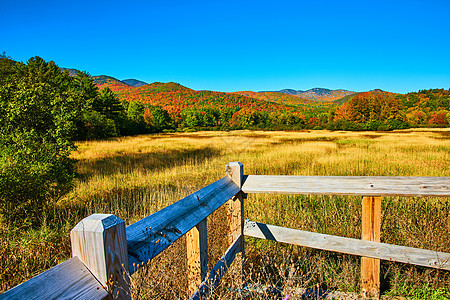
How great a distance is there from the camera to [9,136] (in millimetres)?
4996

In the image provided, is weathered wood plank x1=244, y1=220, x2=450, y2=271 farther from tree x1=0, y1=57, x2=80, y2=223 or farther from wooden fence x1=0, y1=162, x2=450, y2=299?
tree x1=0, y1=57, x2=80, y2=223

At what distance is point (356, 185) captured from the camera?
8.25 ft

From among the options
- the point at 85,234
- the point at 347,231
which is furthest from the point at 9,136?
the point at 347,231

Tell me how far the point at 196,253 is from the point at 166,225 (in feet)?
1.85

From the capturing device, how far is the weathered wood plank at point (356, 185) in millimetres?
2445

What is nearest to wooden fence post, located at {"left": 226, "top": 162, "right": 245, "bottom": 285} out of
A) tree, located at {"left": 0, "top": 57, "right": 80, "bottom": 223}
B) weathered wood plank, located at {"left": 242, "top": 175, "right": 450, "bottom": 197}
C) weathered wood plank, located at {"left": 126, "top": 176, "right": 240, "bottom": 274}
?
weathered wood plank, located at {"left": 242, "top": 175, "right": 450, "bottom": 197}

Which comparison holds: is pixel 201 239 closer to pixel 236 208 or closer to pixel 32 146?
pixel 236 208

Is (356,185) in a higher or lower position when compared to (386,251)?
higher

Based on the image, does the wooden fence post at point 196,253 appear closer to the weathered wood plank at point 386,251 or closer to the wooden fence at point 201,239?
the wooden fence at point 201,239

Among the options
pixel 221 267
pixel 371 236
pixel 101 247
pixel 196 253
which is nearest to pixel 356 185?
pixel 371 236

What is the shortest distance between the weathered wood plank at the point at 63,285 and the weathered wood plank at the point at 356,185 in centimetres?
Result: 192

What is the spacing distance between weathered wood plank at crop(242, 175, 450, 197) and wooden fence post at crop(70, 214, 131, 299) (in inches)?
72.5

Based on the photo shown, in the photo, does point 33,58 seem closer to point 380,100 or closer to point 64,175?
point 64,175

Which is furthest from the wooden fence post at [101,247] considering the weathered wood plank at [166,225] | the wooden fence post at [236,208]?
the wooden fence post at [236,208]
